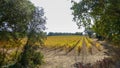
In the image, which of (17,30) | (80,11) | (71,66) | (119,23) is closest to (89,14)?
(80,11)

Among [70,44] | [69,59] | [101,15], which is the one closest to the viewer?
[101,15]

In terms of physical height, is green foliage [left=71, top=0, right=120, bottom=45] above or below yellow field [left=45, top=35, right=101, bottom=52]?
above

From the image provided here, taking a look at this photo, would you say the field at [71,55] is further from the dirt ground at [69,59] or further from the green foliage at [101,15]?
the green foliage at [101,15]

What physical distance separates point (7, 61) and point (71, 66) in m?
9.32

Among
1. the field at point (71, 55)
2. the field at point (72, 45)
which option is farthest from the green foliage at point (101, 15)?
the field at point (72, 45)

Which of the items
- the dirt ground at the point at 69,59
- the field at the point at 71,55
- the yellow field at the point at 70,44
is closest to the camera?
the dirt ground at the point at 69,59

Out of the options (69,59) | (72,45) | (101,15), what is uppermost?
(101,15)

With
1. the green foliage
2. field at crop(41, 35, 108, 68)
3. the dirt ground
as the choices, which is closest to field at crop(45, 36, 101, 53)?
field at crop(41, 35, 108, 68)

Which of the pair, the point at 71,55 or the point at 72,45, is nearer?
the point at 71,55

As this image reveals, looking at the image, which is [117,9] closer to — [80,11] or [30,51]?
[80,11]

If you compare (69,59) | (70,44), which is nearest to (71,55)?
(69,59)

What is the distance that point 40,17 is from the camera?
43375 millimetres

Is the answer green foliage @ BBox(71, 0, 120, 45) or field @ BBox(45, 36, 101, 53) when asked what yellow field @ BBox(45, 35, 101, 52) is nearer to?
field @ BBox(45, 36, 101, 53)

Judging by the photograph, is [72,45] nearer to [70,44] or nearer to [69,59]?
[70,44]
